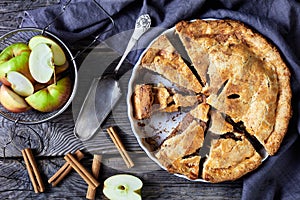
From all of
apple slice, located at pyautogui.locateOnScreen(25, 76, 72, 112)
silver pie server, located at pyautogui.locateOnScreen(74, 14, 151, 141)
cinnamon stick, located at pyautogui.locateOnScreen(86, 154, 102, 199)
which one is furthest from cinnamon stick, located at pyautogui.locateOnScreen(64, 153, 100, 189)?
apple slice, located at pyautogui.locateOnScreen(25, 76, 72, 112)

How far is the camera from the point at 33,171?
2295 millimetres

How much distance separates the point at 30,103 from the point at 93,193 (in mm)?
494

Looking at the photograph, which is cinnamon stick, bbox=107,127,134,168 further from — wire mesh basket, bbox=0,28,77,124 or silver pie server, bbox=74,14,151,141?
wire mesh basket, bbox=0,28,77,124

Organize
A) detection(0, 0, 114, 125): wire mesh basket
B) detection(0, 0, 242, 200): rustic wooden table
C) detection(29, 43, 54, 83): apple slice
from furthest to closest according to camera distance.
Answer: detection(0, 0, 242, 200): rustic wooden table
detection(0, 0, 114, 125): wire mesh basket
detection(29, 43, 54, 83): apple slice

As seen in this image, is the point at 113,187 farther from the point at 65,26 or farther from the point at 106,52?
the point at 65,26

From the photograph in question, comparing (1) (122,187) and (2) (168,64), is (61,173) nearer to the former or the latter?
(1) (122,187)

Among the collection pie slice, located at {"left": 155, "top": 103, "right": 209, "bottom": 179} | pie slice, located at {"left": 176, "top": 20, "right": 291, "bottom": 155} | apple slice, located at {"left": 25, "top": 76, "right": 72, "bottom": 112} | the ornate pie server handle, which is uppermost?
the ornate pie server handle

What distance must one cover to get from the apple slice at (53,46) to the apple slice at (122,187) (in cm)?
56

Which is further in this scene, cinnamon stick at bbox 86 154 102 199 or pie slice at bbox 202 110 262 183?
cinnamon stick at bbox 86 154 102 199

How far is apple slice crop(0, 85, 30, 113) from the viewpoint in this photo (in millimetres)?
2102

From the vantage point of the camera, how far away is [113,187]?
224 centimetres

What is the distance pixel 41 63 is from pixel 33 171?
1.74ft

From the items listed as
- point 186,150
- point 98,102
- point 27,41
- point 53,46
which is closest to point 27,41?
point 27,41

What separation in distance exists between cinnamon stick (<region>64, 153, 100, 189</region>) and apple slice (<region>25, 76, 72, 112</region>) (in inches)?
10.5
